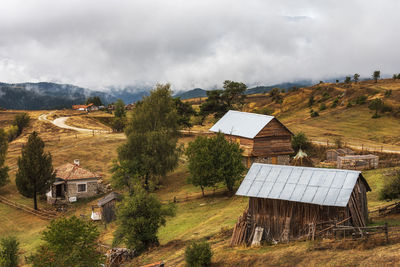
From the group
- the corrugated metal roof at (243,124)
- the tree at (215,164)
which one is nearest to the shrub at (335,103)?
the corrugated metal roof at (243,124)

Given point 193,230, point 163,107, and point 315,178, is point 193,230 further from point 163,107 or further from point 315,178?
point 163,107

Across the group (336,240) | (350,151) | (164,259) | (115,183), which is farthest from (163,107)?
(336,240)

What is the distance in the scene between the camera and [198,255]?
22.4m

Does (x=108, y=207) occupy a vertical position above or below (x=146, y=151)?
below

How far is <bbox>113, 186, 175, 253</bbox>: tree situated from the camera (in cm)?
2869

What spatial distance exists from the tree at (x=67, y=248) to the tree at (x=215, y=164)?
1898 cm

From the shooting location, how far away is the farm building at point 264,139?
171 feet

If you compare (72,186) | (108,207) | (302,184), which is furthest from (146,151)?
(302,184)

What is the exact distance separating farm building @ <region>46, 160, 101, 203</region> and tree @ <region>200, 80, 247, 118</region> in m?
39.2

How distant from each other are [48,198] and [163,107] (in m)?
20.2

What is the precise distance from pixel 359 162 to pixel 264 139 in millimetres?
12367

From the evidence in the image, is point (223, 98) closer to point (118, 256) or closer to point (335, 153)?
point (335, 153)

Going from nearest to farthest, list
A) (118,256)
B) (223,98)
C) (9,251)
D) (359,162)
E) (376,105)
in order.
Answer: (118,256) → (9,251) → (359,162) → (376,105) → (223,98)

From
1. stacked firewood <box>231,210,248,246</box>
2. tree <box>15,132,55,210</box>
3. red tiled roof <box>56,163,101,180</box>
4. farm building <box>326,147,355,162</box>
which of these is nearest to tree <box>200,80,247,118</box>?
farm building <box>326,147,355,162</box>
